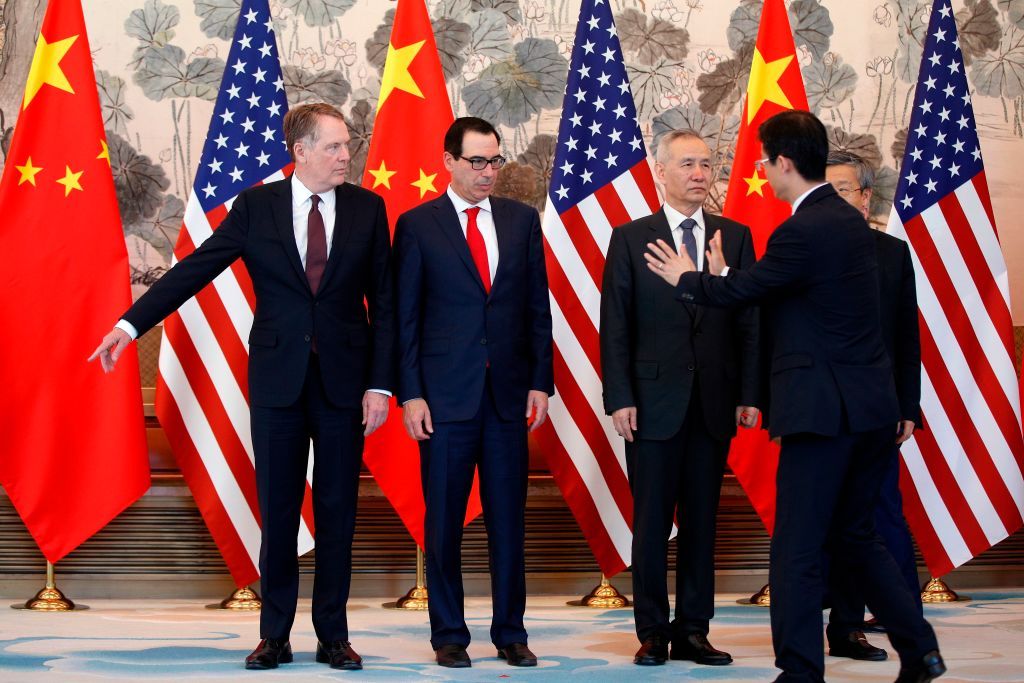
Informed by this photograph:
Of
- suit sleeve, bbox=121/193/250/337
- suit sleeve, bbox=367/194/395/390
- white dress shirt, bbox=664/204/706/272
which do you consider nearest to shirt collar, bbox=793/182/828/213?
white dress shirt, bbox=664/204/706/272

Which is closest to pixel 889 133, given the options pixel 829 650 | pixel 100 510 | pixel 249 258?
pixel 829 650

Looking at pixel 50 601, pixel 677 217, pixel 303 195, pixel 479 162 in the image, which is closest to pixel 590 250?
pixel 677 217

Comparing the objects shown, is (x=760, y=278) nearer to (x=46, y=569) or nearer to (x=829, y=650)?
(x=829, y=650)

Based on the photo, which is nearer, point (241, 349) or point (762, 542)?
point (241, 349)

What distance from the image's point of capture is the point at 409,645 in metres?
4.24

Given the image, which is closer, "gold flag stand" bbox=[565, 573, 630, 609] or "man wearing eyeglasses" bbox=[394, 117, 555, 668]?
"man wearing eyeglasses" bbox=[394, 117, 555, 668]

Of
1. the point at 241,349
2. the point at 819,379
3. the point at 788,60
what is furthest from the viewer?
the point at 788,60

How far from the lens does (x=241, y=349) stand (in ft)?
16.4

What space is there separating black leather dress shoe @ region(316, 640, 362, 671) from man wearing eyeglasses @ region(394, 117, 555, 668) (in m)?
0.26

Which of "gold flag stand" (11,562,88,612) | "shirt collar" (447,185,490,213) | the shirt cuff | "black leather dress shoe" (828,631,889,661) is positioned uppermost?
"shirt collar" (447,185,490,213)

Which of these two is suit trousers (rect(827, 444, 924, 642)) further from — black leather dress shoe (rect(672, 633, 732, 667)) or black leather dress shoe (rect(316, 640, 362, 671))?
black leather dress shoe (rect(316, 640, 362, 671))

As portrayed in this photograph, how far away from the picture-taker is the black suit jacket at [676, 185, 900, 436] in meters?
3.25

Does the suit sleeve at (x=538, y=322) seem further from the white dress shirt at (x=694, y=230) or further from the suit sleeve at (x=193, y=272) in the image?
the suit sleeve at (x=193, y=272)

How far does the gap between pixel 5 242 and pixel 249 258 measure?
5.24 ft
